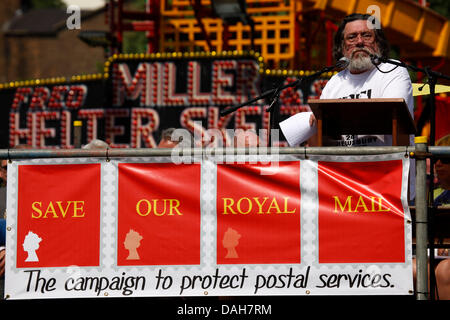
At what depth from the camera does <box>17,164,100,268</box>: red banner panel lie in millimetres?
4367

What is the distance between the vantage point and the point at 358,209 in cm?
419

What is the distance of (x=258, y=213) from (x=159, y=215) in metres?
0.60

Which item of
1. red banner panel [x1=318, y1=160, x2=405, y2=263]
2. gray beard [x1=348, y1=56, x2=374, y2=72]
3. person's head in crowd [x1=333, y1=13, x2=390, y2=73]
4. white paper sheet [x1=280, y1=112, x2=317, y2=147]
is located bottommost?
red banner panel [x1=318, y1=160, x2=405, y2=263]

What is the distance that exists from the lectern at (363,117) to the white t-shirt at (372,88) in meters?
0.27

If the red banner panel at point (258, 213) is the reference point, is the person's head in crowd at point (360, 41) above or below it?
above

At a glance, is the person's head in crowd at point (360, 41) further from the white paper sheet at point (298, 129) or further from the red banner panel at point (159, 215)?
the red banner panel at point (159, 215)

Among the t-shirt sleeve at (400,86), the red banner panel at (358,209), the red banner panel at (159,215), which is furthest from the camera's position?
the t-shirt sleeve at (400,86)

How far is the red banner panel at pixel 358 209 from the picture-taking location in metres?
4.18

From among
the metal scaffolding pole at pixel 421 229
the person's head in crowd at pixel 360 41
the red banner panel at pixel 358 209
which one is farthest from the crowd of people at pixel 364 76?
the metal scaffolding pole at pixel 421 229

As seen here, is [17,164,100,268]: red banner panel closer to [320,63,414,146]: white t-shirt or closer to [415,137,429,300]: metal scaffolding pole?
[320,63,414,146]: white t-shirt

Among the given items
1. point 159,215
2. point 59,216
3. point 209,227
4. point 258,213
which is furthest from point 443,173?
point 59,216

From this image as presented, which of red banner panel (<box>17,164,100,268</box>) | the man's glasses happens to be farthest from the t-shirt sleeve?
red banner panel (<box>17,164,100,268</box>)

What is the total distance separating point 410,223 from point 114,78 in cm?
1012

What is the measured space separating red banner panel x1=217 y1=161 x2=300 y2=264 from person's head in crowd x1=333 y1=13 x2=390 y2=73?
104 cm
